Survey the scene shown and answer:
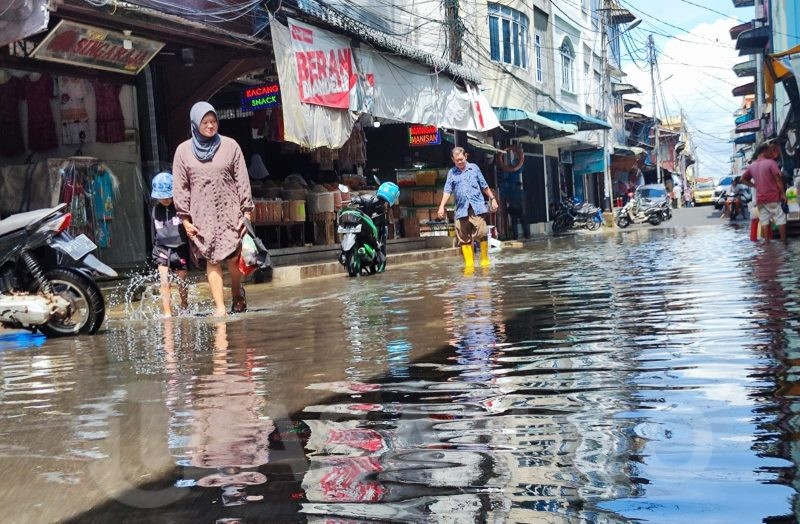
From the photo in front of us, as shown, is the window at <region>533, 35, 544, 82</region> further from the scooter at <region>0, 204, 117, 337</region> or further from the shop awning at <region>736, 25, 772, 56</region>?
the scooter at <region>0, 204, 117, 337</region>

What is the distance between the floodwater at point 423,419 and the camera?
257 cm

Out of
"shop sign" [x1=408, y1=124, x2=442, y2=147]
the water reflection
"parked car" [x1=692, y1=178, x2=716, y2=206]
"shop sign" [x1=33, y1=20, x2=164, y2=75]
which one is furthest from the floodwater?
"parked car" [x1=692, y1=178, x2=716, y2=206]

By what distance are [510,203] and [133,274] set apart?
20.3 m

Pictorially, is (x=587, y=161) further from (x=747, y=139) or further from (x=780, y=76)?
(x=780, y=76)

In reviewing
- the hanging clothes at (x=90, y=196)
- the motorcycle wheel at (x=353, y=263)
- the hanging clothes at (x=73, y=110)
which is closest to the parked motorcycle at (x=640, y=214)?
the motorcycle wheel at (x=353, y=263)

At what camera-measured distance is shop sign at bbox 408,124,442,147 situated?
2317cm

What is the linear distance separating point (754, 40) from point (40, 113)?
118 feet

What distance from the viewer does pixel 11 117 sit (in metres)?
13.6

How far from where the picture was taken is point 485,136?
28359mm

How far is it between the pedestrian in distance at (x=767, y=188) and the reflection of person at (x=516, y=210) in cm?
1503

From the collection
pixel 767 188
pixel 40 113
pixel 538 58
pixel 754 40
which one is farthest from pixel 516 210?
pixel 40 113

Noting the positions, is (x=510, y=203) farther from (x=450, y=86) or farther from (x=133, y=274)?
(x=133, y=274)

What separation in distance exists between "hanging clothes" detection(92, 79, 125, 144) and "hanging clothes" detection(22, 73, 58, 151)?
25.5 inches

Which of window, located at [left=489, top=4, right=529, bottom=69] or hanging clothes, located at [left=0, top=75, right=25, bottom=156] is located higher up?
window, located at [left=489, top=4, right=529, bottom=69]
